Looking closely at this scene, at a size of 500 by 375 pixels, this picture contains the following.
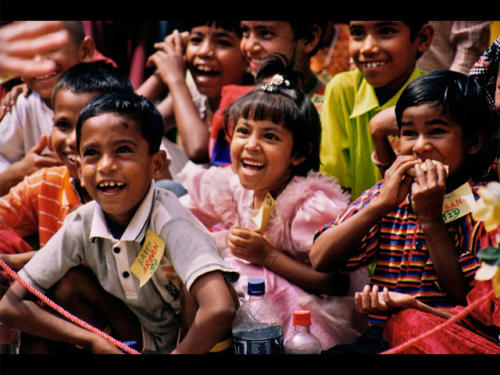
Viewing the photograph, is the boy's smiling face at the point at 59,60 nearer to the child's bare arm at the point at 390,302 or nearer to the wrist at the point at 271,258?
the wrist at the point at 271,258

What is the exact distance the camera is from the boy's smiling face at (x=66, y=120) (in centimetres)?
A: 246

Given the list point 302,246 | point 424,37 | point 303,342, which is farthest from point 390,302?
point 424,37

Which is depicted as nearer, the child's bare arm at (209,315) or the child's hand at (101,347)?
the child's bare arm at (209,315)

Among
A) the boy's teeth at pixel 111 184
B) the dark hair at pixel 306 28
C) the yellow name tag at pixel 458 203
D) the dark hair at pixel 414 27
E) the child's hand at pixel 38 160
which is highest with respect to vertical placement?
the dark hair at pixel 306 28

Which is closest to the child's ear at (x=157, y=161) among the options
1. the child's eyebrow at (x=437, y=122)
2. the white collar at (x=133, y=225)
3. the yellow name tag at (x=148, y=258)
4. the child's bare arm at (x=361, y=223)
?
the white collar at (x=133, y=225)

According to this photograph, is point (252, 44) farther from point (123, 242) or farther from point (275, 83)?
Result: point (123, 242)

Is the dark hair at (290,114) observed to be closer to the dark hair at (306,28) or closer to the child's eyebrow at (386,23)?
the child's eyebrow at (386,23)

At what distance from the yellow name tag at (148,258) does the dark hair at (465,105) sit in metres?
0.85

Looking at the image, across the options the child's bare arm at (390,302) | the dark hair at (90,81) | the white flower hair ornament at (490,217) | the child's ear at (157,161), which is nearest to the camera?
the white flower hair ornament at (490,217)

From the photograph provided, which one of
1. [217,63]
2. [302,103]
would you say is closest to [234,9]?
[302,103]

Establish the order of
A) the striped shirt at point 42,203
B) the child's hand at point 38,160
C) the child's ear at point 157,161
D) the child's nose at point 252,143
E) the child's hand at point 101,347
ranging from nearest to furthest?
1. the child's hand at point 101,347
2. the child's ear at point 157,161
3. the child's nose at point 252,143
4. the striped shirt at point 42,203
5. the child's hand at point 38,160

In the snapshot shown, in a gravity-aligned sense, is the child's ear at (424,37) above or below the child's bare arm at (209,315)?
above

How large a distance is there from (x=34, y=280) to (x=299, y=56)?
146cm

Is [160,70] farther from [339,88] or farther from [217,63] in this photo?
[339,88]
